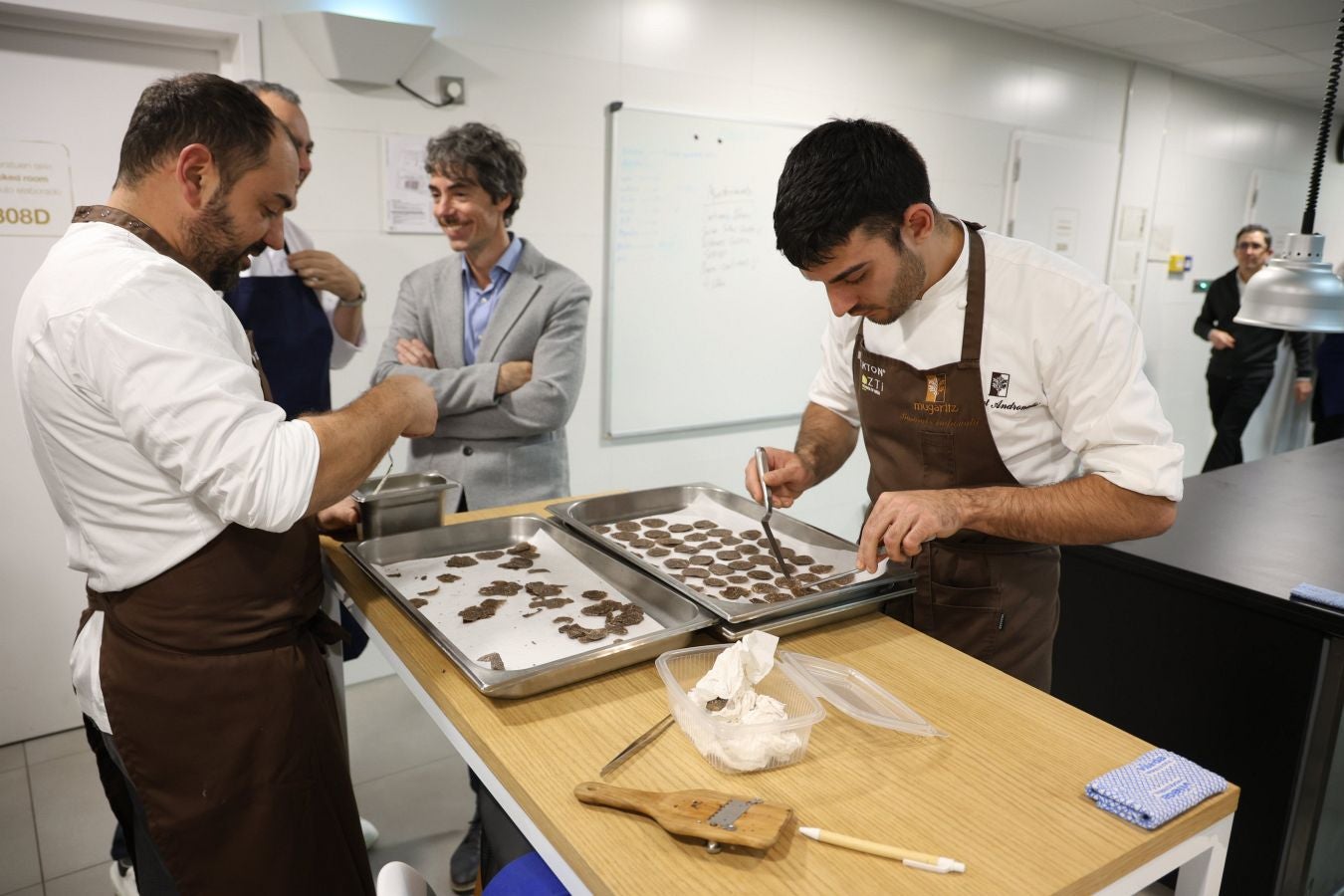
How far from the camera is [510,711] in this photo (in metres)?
1.20

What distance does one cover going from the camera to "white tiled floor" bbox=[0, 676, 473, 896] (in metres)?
2.32

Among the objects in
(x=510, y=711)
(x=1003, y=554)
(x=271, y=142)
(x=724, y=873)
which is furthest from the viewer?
(x=1003, y=554)

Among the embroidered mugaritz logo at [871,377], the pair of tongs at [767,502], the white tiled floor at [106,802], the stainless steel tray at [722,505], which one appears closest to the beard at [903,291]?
the embroidered mugaritz logo at [871,377]

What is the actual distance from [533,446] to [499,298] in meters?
0.41

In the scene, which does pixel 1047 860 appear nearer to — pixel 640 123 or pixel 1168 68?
pixel 640 123

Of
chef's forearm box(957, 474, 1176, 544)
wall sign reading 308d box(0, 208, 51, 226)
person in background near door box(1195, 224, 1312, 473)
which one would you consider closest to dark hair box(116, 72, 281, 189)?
chef's forearm box(957, 474, 1176, 544)

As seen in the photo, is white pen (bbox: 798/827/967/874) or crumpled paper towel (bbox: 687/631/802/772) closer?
white pen (bbox: 798/827/967/874)

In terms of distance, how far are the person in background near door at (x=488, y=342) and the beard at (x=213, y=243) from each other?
817mm

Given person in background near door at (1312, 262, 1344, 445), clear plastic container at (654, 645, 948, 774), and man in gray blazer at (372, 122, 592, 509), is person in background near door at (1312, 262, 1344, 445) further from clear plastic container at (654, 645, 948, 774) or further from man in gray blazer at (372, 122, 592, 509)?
clear plastic container at (654, 645, 948, 774)

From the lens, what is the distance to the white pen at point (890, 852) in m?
0.91

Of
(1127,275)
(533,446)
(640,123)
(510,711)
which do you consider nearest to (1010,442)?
(510,711)

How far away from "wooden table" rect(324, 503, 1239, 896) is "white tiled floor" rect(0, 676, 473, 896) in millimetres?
1358

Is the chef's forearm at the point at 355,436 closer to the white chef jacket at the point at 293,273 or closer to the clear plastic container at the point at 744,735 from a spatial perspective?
the clear plastic container at the point at 744,735

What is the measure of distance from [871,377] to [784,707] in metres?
0.79
